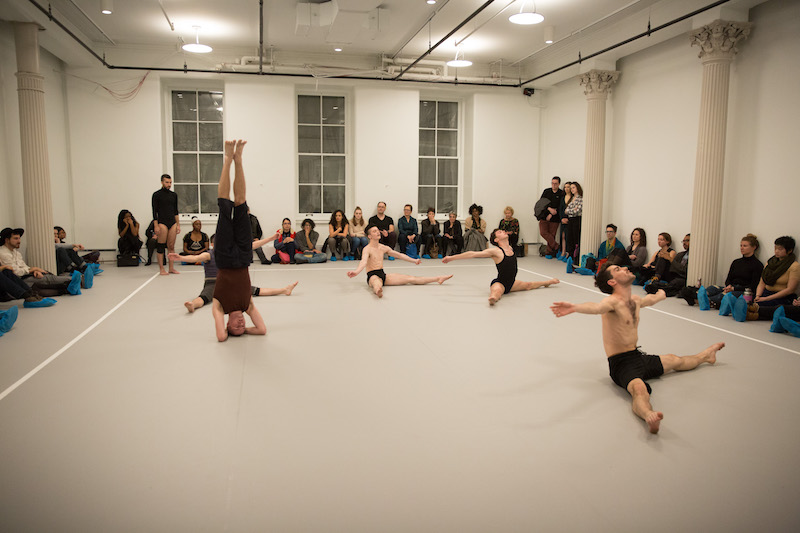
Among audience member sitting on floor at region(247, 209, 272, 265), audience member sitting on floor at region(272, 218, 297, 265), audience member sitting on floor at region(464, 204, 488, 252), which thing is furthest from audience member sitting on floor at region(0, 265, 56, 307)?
audience member sitting on floor at region(464, 204, 488, 252)

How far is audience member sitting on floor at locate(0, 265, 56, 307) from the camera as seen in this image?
6.54 metres

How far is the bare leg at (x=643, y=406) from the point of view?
317cm

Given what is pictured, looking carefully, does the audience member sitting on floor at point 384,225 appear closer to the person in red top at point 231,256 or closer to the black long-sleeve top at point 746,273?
the black long-sleeve top at point 746,273

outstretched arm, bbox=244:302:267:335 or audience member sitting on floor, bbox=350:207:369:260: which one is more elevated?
audience member sitting on floor, bbox=350:207:369:260

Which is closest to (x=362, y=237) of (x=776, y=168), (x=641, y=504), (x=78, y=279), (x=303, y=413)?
(x=78, y=279)

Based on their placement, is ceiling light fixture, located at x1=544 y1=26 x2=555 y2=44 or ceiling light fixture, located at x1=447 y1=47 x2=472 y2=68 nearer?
ceiling light fixture, located at x1=544 y1=26 x2=555 y2=44

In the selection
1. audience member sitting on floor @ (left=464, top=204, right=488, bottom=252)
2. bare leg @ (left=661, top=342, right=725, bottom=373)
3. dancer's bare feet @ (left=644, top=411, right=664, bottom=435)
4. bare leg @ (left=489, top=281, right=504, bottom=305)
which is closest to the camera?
dancer's bare feet @ (left=644, top=411, right=664, bottom=435)

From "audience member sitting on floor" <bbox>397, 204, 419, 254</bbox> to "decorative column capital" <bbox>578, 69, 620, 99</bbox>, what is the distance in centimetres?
435

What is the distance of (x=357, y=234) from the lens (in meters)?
12.1

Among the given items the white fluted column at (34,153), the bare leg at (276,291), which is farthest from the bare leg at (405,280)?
the white fluted column at (34,153)

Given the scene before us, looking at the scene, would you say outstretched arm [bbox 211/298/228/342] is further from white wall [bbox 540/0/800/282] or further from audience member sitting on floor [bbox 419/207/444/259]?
audience member sitting on floor [bbox 419/207/444/259]

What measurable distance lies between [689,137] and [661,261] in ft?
6.64

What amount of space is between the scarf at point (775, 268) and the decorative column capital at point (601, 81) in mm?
4903

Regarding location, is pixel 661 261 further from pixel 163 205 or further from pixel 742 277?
pixel 163 205
